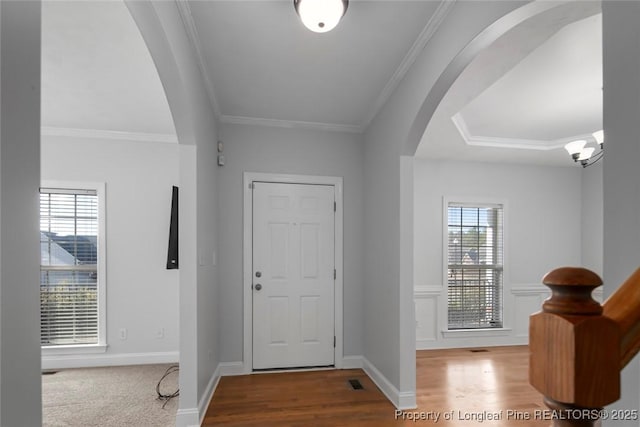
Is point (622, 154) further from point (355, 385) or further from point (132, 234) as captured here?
point (132, 234)

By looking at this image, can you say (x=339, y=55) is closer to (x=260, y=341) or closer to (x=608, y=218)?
(x=608, y=218)

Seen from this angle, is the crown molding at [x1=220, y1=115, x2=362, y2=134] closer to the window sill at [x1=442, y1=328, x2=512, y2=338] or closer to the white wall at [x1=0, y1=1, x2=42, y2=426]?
the white wall at [x1=0, y1=1, x2=42, y2=426]

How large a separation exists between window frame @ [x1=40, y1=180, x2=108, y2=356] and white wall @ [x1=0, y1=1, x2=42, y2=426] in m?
3.42

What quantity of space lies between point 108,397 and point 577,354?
3.58m

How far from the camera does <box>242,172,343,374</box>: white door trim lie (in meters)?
3.38

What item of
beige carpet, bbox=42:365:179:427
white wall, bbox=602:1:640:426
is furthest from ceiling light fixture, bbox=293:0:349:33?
beige carpet, bbox=42:365:179:427

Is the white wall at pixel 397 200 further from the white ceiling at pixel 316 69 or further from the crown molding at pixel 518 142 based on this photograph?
the crown molding at pixel 518 142

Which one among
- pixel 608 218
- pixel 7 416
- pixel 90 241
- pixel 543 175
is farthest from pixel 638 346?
pixel 543 175

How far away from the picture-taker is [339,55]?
2.33 meters

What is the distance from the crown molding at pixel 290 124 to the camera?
3.41 meters

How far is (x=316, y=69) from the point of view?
2514 millimetres

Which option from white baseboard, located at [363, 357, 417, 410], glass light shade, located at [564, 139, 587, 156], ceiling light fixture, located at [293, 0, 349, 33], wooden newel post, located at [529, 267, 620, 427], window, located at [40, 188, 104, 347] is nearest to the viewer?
wooden newel post, located at [529, 267, 620, 427]

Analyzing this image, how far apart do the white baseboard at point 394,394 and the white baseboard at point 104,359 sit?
226 centimetres

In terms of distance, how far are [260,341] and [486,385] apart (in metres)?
2.26
